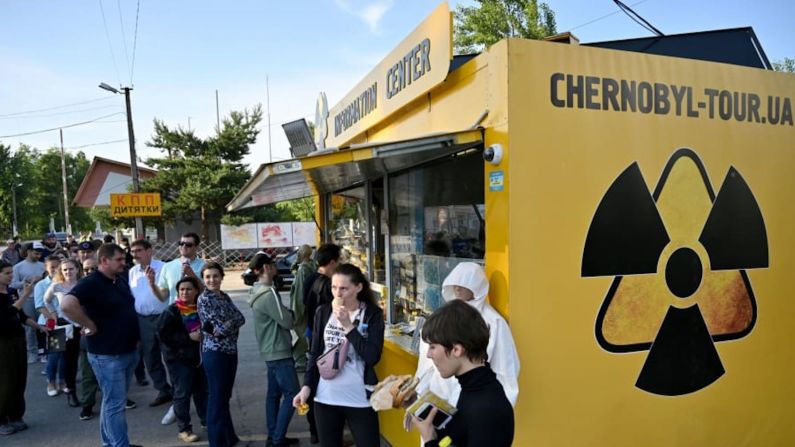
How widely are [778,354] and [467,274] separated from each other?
9.19 ft

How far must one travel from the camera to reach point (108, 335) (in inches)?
158

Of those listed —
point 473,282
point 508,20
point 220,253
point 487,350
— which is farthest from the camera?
point 220,253

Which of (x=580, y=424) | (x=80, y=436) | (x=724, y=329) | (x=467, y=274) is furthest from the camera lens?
(x=80, y=436)

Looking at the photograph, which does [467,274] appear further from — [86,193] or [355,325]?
[86,193]

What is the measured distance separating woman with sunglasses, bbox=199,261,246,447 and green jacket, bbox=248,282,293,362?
24 centimetres

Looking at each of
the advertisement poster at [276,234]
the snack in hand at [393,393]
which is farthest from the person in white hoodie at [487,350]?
the advertisement poster at [276,234]

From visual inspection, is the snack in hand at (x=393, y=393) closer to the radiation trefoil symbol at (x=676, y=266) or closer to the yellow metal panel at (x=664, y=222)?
the yellow metal panel at (x=664, y=222)

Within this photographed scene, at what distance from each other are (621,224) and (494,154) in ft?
3.37

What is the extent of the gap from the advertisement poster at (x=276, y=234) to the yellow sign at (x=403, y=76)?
1541cm

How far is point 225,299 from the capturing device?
14.4ft

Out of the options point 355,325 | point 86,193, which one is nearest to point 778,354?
point 355,325

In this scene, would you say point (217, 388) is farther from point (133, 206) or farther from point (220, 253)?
point (220, 253)

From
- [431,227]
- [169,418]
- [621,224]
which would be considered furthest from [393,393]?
[169,418]

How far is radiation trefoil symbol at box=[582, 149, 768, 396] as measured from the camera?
3.35 meters
